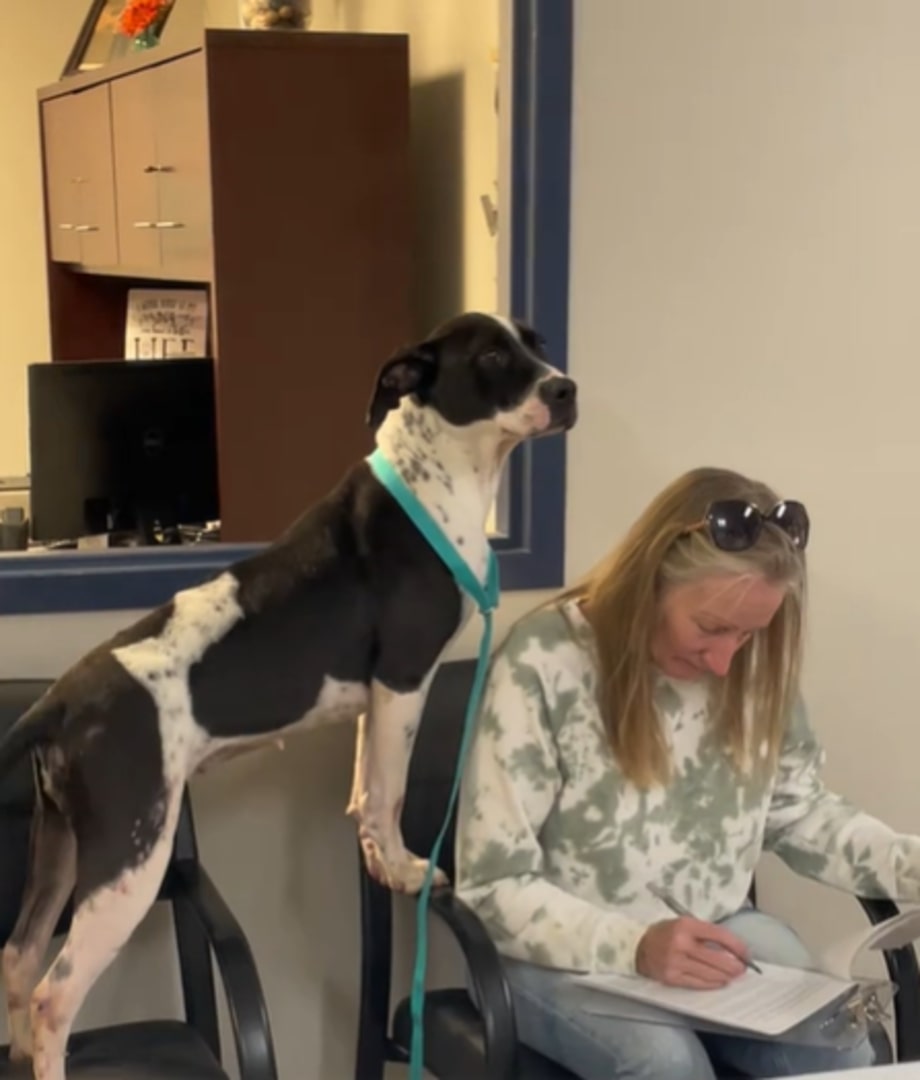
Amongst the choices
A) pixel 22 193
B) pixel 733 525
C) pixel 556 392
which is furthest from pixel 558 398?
pixel 22 193

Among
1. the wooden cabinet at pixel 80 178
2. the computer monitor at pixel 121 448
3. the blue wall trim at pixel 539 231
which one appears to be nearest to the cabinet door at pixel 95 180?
the wooden cabinet at pixel 80 178

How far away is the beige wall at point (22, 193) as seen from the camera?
15.6 ft

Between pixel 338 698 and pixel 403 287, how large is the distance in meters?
1.60

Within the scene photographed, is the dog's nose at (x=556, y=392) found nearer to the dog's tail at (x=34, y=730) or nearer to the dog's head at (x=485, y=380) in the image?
the dog's head at (x=485, y=380)

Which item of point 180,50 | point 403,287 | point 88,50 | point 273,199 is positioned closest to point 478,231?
point 403,287

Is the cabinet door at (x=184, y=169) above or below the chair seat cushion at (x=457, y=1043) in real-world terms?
above

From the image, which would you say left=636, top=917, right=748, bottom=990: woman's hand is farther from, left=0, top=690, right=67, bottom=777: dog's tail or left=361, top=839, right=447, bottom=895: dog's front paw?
left=0, top=690, right=67, bottom=777: dog's tail

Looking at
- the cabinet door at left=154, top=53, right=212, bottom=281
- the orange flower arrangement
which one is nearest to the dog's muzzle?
the cabinet door at left=154, top=53, right=212, bottom=281

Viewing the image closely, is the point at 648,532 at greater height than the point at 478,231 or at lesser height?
lesser

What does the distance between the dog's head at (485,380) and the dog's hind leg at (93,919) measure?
49cm

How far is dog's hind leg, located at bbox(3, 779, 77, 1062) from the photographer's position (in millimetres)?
1668

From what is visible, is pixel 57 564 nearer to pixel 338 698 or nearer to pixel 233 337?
pixel 338 698

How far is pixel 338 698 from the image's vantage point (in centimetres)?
160

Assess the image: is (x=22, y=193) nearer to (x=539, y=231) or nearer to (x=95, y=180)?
(x=95, y=180)
